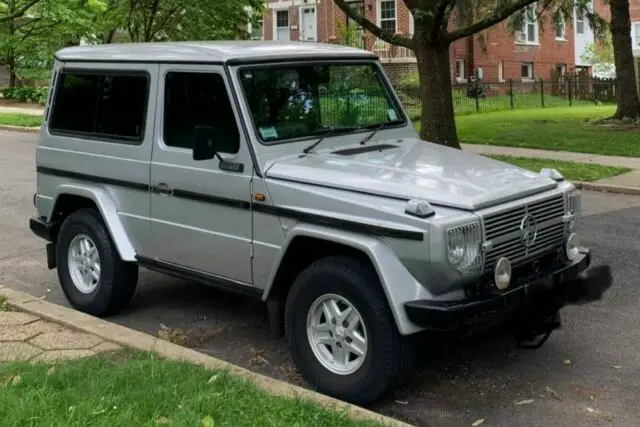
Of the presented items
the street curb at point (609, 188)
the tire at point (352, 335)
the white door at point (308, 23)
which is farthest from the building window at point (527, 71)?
the tire at point (352, 335)

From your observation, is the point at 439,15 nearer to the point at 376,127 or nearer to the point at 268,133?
the point at 376,127

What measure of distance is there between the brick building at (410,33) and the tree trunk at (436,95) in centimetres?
1633

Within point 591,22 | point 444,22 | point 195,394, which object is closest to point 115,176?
point 195,394

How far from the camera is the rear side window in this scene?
5.64m

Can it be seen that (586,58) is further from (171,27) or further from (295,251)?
(295,251)

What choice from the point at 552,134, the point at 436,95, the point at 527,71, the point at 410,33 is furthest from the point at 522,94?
the point at 436,95

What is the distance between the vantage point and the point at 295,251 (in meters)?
4.68

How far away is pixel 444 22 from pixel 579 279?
1043 centimetres

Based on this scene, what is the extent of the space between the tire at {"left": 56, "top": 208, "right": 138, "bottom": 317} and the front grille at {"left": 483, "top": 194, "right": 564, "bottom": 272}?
2.87 metres

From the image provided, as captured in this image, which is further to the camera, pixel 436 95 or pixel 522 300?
pixel 436 95

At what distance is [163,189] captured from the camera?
17.7 feet

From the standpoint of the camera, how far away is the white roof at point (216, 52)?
5102mm

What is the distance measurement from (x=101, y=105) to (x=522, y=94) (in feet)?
101

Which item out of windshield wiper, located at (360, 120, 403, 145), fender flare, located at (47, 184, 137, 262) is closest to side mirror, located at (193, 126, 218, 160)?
windshield wiper, located at (360, 120, 403, 145)
